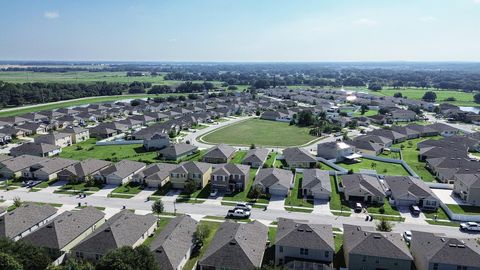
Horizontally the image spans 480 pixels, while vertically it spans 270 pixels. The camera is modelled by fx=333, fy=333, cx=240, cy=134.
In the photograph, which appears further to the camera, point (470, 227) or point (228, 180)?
point (228, 180)

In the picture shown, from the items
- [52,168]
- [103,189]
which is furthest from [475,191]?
[52,168]

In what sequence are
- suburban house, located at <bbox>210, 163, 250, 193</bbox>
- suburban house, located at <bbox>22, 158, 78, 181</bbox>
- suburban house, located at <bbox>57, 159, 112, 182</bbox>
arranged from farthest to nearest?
suburban house, located at <bbox>22, 158, 78, 181</bbox>
suburban house, located at <bbox>57, 159, 112, 182</bbox>
suburban house, located at <bbox>210, 163, 250, 193</bbox>

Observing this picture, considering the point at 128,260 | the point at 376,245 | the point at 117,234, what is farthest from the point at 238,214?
the point at 128,260

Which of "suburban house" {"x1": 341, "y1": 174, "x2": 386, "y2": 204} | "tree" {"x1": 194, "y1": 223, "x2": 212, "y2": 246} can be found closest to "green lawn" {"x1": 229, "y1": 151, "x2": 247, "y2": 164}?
"suburban house" {"x1": 341, "y1": 174, "x2": 386, "y2": 204}

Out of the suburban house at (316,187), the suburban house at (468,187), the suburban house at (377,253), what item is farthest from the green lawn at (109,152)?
the suburban house at (468,187)

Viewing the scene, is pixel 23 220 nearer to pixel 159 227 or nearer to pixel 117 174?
pixel 159 227

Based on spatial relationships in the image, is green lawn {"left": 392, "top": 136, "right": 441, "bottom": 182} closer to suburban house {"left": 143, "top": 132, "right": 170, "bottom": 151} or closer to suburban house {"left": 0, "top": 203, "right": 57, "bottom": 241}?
suburban house {"left": 143, "top": 132, "right": 170, "bottom": 151}

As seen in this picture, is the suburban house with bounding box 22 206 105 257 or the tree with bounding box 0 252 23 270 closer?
the tree with bounding box 0 252 23 270
